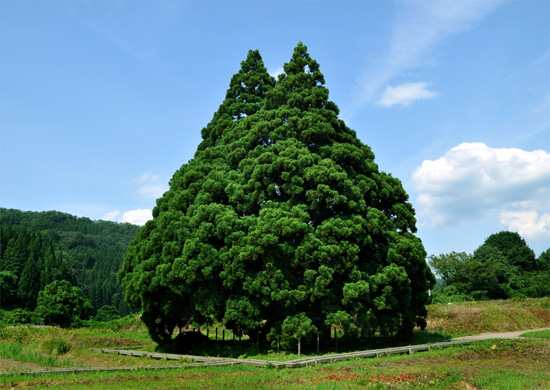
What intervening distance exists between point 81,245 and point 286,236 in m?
134

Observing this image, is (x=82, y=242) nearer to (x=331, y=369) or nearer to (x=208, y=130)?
(x=208, y=130)

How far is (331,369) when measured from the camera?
14383 mm

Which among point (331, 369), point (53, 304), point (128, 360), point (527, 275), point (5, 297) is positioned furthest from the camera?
point (5, 297)

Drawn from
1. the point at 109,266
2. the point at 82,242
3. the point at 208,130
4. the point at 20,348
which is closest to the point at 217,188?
the point at 208,130

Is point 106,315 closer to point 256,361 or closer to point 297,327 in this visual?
point 297,327

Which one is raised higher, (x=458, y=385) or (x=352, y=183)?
(x=352, y=183)

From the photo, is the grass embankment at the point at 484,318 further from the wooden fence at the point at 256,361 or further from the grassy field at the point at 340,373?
the wooden fence at the point at 256,361

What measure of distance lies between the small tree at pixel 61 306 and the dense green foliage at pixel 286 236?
2169cm

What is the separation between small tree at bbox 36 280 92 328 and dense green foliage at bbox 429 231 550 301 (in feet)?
125

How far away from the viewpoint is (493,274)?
155 feet

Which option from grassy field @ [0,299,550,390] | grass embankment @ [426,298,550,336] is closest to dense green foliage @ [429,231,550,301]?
grass embankment @ [426,298,550,336]

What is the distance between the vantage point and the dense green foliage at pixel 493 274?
47.4 metres

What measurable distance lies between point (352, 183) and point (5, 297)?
207 ft

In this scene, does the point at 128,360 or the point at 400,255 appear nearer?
the point at 128,360
